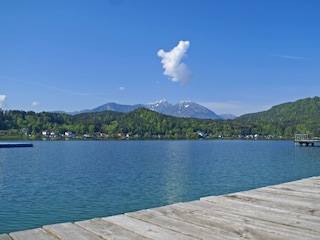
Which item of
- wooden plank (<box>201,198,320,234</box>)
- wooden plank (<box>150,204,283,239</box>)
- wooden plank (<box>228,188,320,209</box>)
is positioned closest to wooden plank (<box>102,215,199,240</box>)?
wooden plank (<box>150,204,283,239</box>)

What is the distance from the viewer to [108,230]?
4176mm

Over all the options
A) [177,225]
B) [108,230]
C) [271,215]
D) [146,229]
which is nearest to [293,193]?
[271,215]

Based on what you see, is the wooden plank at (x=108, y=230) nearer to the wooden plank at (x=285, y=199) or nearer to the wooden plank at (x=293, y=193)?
the wooden plank at (x=285, y=199)

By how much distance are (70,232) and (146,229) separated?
2.96 ft

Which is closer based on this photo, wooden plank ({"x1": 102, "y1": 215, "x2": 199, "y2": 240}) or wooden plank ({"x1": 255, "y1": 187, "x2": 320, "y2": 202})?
wooden plank ({"x1": 102, "y1": 215, "x2": 199, "y2": 240})

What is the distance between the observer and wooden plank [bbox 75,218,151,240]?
3938mm

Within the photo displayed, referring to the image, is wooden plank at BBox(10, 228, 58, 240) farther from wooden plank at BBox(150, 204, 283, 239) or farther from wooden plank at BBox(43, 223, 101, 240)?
wooden plank at BBox(150, 204, 283, 239)

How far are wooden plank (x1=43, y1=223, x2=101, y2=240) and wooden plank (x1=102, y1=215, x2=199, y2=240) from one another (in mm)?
507

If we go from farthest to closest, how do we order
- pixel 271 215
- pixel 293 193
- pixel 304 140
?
1. pixel 304 140
2. pixel 293 193
3. pixel 271 215

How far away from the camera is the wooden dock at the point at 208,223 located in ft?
13.0

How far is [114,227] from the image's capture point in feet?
A: 14.1

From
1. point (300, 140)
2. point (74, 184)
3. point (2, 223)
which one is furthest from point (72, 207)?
point (300, 140)

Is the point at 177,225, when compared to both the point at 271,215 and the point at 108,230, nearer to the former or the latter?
the point at 108,230

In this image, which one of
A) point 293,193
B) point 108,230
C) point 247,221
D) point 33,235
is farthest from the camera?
point 293,193
